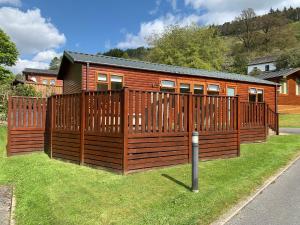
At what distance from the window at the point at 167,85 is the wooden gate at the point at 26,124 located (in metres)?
7.61

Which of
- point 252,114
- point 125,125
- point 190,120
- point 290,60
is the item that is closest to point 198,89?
point 252,114

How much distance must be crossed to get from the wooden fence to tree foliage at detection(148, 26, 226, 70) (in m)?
35.5

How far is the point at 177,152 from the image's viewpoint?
9680 mm

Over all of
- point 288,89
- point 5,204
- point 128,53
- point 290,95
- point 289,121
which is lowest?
point 5,204

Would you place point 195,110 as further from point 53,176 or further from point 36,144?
point 36,144

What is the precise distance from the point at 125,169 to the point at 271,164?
426 cm

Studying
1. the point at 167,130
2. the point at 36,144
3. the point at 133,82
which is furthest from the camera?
the point at 133,82

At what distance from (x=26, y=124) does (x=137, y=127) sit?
546 cm

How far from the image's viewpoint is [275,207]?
626 cm

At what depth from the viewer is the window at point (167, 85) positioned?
19125 mm

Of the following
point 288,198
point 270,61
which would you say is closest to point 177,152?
point 288,198

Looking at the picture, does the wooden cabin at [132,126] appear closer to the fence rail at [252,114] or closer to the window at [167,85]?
the fence rail at [252,114]

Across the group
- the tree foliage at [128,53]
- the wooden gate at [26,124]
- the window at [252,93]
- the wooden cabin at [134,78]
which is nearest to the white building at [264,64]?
the tree foliage at [128,53]

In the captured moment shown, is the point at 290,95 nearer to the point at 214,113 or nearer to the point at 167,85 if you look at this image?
the point at 167,85
